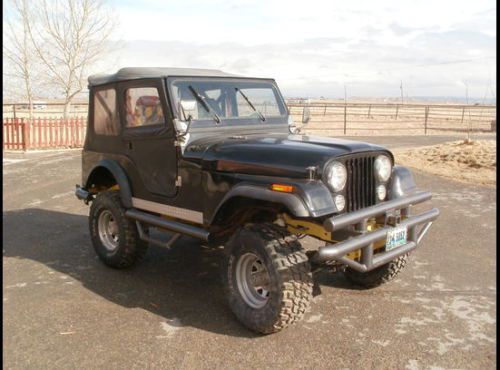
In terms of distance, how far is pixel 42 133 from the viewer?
1886 cm

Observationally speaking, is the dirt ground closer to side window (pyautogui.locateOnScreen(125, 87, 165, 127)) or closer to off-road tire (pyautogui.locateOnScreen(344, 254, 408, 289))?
off-road tire (pyautogui.locateOnScreen(344, 254, 408, 289))

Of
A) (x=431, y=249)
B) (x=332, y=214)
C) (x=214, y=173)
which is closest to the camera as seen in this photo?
(x=332, y=214)

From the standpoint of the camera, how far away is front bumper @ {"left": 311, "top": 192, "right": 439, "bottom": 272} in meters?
3.34

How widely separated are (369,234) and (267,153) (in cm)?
99

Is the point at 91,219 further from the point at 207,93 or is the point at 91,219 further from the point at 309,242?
the point at 309,242

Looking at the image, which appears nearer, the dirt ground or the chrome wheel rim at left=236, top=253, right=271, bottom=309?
the chrome wheel rim at left=236, top=253, right=271, bottom=309

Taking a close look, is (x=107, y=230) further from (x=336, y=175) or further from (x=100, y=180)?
(x=336, y=175)

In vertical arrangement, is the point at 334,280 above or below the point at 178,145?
below

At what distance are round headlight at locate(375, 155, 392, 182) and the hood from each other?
84 mm

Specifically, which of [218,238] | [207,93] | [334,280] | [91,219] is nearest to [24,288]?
[91,219]

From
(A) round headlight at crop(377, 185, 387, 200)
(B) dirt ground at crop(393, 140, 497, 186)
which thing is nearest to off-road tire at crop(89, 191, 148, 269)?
(A) round headlight at crop(377, 185, 387, 200)

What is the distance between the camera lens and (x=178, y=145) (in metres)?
4.42

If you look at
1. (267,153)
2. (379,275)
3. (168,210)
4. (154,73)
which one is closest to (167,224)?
(168,210)

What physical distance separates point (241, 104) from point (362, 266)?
7.24 ft
